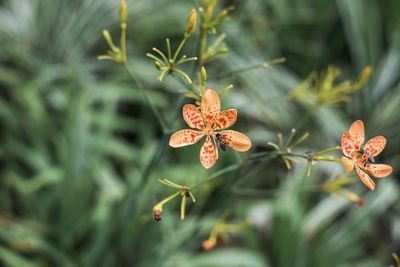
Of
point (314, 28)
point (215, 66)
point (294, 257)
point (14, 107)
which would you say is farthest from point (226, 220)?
point (314, 28)

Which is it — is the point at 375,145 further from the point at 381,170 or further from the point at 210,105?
the point at 210,105

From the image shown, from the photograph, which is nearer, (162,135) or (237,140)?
(237,140)

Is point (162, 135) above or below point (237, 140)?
above

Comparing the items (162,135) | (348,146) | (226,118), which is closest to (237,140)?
(226,118)

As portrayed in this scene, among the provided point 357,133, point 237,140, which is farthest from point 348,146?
point 237,140

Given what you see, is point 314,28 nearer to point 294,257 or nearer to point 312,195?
point 312,195

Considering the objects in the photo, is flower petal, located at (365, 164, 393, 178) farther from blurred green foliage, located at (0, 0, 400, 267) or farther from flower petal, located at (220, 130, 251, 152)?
blurred green foliage, located at (0, 0, 400, 267)

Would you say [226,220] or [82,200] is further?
[226,220]
